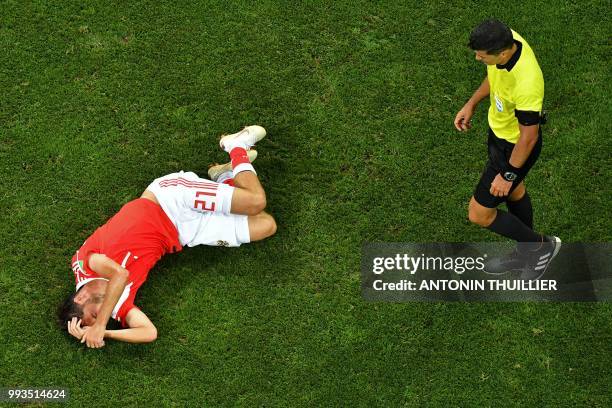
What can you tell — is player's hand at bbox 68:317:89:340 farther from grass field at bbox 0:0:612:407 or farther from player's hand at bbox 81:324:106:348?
grass field at bbox 0:0:612:407

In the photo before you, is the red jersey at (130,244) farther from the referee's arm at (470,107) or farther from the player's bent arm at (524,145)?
the player's bent arm at (524,145)

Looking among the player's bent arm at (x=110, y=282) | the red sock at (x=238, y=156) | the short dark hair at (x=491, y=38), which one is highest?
the short dark hair at (x=491, y=38)

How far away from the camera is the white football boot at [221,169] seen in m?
7.36

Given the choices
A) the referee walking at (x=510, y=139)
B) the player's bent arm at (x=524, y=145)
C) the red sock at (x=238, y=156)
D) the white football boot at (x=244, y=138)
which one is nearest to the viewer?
the referee walking at (x=510, y=139)

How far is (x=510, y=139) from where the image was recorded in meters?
6.15

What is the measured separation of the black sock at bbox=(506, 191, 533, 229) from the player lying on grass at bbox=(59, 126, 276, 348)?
81.4 inches

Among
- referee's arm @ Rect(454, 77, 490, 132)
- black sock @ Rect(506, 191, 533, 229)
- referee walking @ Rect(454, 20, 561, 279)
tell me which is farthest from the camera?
black sock @ Rect(506, 191, 533, 229)

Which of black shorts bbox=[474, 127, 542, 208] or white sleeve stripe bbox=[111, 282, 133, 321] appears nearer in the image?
black shorts bbox=[474, 127, 542, 208]

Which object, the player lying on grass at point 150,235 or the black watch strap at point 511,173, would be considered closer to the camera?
the black watch strap at point 511,173

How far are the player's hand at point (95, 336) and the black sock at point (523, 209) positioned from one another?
3557 millimetres

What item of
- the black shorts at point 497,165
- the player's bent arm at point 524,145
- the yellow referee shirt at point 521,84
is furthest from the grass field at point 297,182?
the yellow referee shirt at point 521,84

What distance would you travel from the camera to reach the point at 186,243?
7.26 metres

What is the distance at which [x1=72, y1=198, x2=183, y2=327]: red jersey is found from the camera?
22.9ft

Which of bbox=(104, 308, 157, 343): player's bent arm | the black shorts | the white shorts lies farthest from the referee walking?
bbox=(104, 308, 157, 343): player's bent arm
